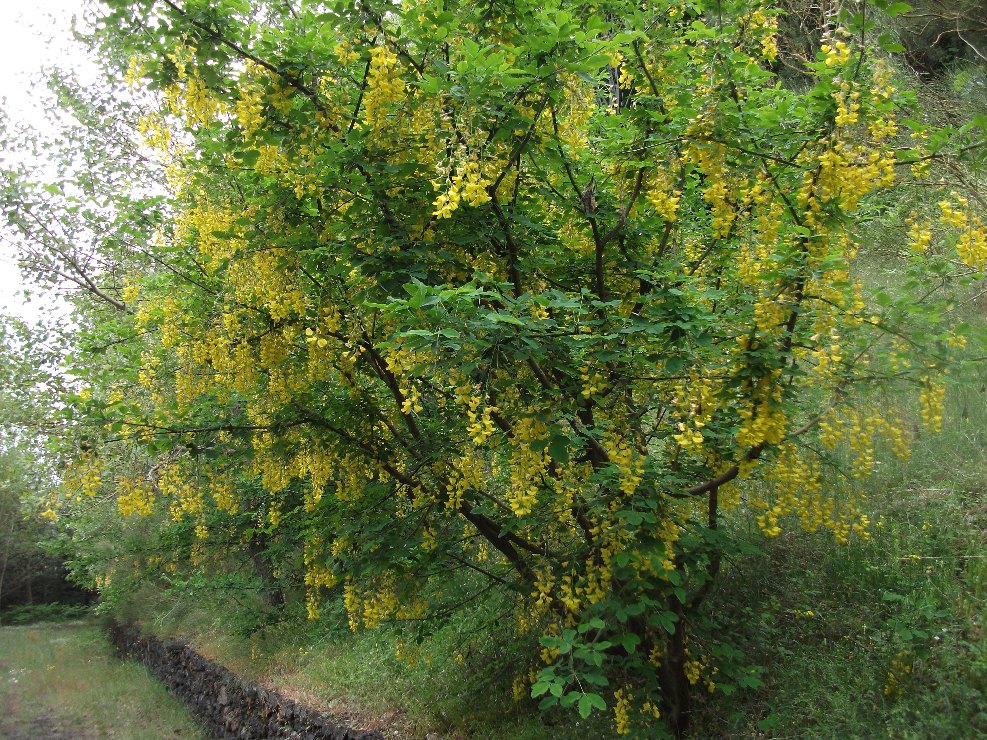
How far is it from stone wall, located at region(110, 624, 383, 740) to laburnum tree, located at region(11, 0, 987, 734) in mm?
3207

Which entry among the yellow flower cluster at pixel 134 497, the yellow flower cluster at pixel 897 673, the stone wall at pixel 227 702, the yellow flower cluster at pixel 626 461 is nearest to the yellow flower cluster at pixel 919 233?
the yellow flower cluster at pixel 626 461

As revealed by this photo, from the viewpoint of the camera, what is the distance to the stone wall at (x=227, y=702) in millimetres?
7527

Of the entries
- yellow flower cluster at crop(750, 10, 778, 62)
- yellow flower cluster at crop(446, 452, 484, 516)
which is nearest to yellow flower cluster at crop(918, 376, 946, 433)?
yellow flower cluster at crop(750, 10, 778, 62)

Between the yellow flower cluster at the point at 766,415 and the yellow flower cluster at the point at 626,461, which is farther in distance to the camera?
the yellow flower cluster at the point at 626,461

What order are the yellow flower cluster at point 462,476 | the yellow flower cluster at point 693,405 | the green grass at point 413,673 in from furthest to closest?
the green grass at point 413,673
the yellow flower cluster at point 462,476
the yellow flower cluster at point 693,405

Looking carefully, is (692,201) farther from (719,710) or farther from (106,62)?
(106,62)

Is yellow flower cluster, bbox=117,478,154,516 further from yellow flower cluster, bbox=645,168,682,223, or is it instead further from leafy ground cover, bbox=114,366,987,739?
yellow flower cluster, bbox=645,168,682,223

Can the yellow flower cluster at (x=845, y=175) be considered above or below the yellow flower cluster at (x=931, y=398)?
above

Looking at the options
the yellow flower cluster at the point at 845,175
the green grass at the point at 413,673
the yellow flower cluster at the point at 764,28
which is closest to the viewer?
the yellow flower cluster at the point at 845,175

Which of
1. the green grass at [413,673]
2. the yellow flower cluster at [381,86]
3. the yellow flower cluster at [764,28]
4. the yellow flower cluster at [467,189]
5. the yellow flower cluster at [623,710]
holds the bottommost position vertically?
the green grass at [413,673]

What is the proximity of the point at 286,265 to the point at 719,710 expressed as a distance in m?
3.55

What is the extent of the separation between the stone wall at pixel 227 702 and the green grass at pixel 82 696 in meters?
0.23

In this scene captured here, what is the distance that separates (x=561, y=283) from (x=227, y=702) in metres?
8.77

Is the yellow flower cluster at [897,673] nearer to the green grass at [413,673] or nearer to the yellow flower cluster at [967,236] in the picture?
the green grass at [413,673]
